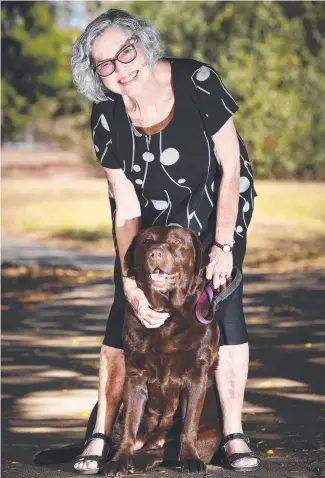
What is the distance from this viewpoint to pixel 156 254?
15.5 feet

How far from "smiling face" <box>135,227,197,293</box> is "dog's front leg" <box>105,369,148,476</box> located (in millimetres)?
436

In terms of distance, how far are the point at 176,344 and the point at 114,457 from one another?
620mm

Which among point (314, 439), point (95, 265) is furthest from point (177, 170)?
point (95, 265)

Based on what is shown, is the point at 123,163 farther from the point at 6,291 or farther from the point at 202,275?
the point at 6,291

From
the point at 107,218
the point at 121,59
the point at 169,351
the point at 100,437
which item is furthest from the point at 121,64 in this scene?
the point at 107,218

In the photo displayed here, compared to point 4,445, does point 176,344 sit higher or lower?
higher

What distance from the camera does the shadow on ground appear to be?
5.95m

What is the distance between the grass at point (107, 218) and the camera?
19.0 m

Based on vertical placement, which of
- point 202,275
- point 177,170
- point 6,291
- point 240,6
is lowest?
point 6,291

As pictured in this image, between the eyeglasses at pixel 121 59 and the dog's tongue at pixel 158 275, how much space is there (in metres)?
0.88

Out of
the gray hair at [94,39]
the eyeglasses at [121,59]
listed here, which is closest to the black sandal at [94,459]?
the gray hair at [94,39]

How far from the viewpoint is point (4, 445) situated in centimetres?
640

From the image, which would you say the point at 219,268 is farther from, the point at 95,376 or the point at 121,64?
the point at 95,376

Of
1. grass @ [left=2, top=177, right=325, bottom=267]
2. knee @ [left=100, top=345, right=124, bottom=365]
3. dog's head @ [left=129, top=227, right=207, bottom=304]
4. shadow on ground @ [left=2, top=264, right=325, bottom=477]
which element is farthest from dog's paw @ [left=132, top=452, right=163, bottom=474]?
grass @ [left=2, top=177, right=325, bottom=267]
